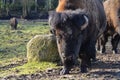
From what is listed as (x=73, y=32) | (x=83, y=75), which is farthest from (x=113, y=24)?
(x=73, y=32)

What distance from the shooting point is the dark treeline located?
34.3 metres

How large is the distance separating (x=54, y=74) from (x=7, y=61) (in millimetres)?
2531

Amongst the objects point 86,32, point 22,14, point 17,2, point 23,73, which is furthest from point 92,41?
point 17,2

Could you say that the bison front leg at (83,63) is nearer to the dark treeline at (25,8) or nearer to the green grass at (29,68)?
the green grass at (29,68)

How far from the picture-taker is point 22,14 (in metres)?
35.1

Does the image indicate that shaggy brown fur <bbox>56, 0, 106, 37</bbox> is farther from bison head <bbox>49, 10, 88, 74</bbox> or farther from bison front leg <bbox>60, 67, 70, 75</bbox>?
bison front leg <bbox>60, 67, 70, 75</bbox>

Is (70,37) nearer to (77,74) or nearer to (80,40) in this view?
(80,40)

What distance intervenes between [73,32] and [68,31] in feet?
0.37

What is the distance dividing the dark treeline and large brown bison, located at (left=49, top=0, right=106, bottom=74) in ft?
83.9

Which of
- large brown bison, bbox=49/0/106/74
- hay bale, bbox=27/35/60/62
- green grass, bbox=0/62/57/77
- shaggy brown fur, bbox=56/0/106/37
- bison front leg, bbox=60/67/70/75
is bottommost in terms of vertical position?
green grass, bbox=0/62/57/77

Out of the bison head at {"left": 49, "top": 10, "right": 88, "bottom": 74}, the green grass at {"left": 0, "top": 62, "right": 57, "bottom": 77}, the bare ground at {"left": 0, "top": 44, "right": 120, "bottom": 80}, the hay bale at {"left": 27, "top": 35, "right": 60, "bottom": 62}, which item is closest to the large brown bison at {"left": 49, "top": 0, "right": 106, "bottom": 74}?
the bison head at {"left": 49, "top": 10, "right": 88, "bottom": 74}

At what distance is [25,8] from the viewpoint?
113ft

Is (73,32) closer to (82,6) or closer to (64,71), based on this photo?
(64,71)

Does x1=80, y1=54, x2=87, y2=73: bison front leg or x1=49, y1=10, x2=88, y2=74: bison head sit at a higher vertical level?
x1=49, y1=10, x2=88, y2=74: bison head
